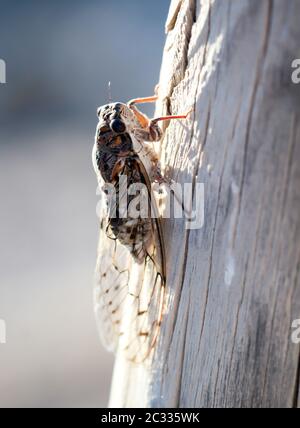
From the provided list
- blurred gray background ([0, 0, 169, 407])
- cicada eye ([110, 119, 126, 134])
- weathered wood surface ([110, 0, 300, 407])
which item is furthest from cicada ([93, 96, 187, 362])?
blurred gray background ([0, 0, 169, 407])

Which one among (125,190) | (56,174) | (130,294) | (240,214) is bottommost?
(130,294)

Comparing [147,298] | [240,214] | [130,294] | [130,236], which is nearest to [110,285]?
[130,294]

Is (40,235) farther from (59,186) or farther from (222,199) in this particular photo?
(222,199)

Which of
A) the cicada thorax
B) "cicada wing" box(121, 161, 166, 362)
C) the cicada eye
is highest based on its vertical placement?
the cicada eye

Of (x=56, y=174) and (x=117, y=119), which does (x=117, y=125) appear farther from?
(x=56, y=174)

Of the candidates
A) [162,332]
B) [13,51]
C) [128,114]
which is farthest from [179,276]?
[13,51]

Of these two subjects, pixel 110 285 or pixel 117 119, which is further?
pixel 110 285

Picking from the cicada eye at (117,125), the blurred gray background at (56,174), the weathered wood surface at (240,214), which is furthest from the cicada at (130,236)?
the blurred gray background at (56,174)

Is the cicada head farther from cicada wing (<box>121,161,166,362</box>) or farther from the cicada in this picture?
cicada wing (<box>121,161,166,362</box>)

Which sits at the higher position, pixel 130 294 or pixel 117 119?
pixel 117 119
